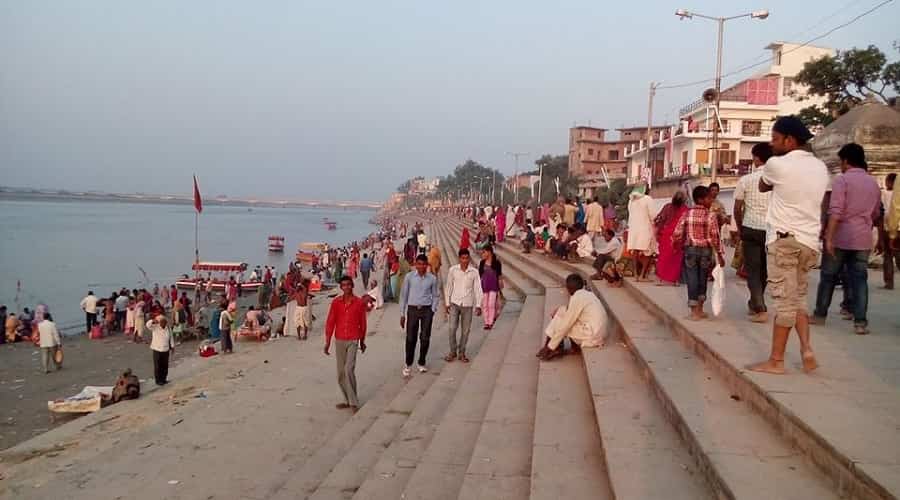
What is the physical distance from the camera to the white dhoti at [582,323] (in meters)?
6.11

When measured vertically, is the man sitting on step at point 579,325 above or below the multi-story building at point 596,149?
below

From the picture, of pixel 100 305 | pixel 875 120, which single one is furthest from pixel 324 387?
pixel 100 305

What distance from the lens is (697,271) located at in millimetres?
5777

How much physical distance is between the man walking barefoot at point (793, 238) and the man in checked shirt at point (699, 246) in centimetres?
192

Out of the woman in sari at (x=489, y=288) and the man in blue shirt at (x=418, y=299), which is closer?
the man in blue shirt at (x=418, y=299)

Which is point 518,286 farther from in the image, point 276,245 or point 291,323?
point 276,245

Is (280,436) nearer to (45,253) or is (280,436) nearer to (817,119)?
(817,119)

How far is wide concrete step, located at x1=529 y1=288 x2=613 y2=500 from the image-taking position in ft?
11.3

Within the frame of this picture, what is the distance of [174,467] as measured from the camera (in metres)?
5.99

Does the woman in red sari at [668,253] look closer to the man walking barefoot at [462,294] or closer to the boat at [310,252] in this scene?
the man walking barefoot at [462,294]

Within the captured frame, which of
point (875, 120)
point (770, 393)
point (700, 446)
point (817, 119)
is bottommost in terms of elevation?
point (700, 446)

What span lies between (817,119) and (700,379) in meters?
25.3

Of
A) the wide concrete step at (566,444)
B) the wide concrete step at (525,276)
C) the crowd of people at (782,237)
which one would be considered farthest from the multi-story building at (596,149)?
the wide concrete step at (566,444)

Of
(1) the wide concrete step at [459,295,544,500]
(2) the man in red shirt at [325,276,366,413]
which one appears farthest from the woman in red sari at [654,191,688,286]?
(2) the man in red shirt at [325,276,366,413]
